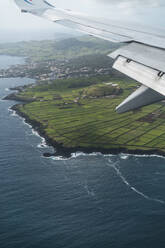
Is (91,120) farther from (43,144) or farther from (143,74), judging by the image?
(143,74)

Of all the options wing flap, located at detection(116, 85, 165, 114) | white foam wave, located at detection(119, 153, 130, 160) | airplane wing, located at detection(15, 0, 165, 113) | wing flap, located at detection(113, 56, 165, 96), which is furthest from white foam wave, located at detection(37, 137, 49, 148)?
wing flap, located at detection(116, 85, 165, 114)

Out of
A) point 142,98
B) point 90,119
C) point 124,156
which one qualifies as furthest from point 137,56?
point 90,119

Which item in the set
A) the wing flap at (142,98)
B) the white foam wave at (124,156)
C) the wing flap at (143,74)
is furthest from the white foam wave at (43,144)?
the wing flap at (142,98)

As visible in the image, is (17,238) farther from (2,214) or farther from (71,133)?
(71,133)

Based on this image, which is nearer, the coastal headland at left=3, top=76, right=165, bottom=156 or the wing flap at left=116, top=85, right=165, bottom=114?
the wing flap at left=116, top=85, right=165, bottom=114

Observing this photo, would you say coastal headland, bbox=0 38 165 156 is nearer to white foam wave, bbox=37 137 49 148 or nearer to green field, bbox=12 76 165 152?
green field, bbox=12 76 165 152
